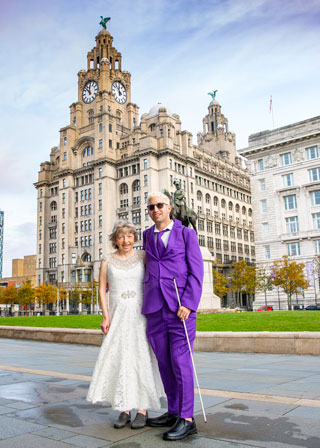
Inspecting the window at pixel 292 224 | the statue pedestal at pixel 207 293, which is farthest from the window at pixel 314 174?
the statue pedestal at pixel 207 293

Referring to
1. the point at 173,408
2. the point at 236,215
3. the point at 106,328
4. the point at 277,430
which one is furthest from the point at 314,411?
the point at 236,215

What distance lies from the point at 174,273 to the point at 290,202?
53.8 meters

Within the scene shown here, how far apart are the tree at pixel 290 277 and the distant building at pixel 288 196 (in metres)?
1.54

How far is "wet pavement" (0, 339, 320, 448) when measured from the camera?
394cm

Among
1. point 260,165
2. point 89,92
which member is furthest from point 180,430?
point 89,92

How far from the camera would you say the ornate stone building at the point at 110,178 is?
3209 inches

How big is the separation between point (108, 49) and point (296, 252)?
66.8m

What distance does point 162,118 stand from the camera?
84.4 meters

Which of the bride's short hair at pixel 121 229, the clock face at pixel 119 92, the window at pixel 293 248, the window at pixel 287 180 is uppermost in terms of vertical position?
A: the clock face at pixel 119 92

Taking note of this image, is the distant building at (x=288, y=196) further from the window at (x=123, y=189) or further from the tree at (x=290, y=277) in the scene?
the window at (x=123, y=189)

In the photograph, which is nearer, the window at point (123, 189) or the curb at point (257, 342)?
the curb at point (257, 342)

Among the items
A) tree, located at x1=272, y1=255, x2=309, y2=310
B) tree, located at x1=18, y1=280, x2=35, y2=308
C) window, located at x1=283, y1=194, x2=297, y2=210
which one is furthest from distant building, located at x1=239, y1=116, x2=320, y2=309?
tree, located at x1=18, y1=280, x2=35, y2=308

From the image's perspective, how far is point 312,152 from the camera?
54375 mm

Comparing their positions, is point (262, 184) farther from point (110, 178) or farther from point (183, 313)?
point (183, 313)
